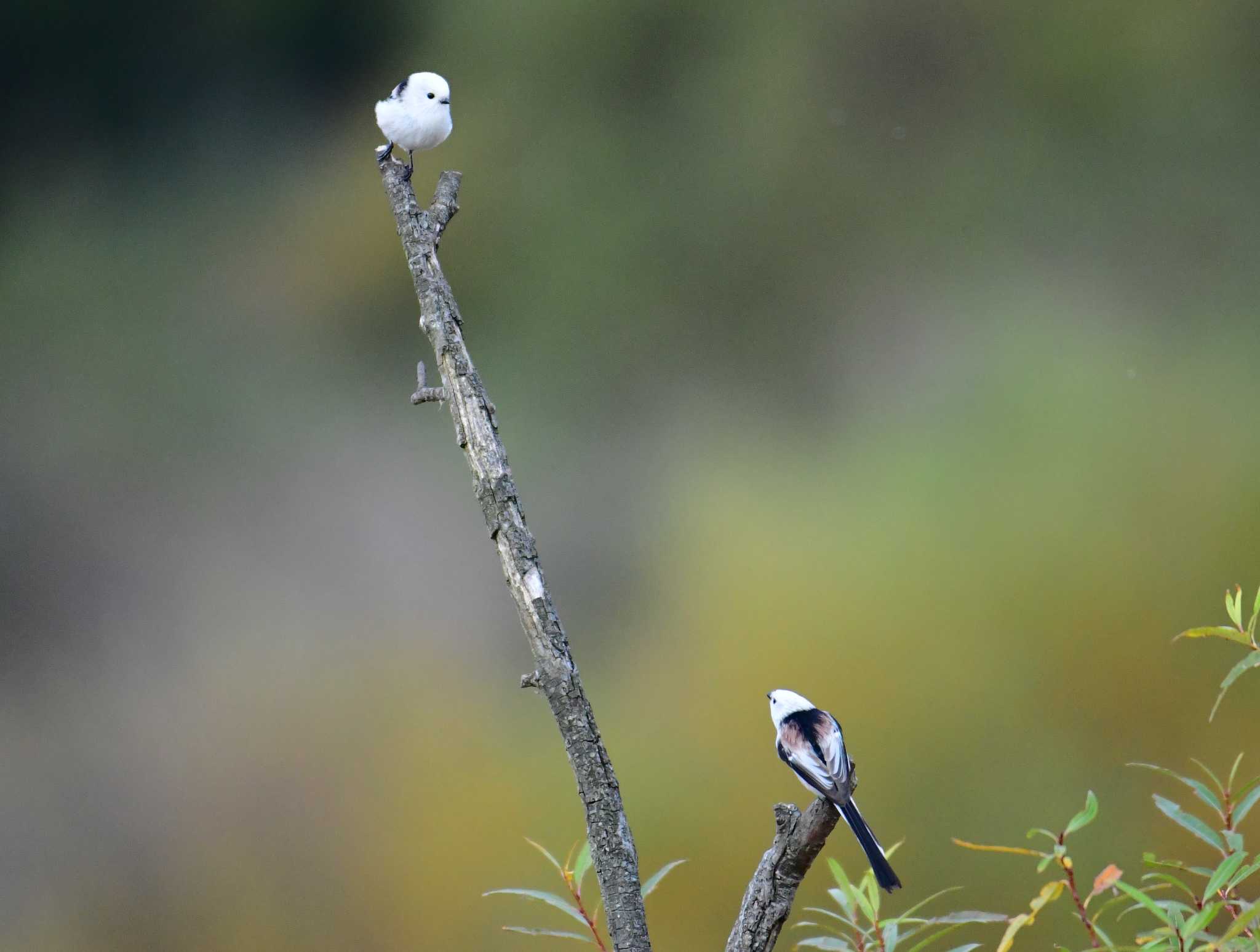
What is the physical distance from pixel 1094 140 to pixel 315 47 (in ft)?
6.29

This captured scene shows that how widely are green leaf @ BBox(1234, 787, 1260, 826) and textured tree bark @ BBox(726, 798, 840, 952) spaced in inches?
14.5

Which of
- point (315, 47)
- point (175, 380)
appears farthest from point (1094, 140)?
point (175, 380)

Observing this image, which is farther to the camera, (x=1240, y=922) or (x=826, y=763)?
(x=826, y=763)

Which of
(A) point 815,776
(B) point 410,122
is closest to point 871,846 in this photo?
(A) point 815,776

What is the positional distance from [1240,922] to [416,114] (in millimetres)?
1498

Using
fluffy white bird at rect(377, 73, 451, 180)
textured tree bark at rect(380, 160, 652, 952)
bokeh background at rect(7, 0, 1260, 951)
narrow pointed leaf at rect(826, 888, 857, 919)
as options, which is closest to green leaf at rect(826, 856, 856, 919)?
narrow pointed leaf at rect(826, 888, 857, 919)

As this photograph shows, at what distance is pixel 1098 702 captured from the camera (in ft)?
8.08

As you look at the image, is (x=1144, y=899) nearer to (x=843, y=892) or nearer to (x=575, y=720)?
(x=843, y=892)

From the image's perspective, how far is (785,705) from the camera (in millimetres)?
1558

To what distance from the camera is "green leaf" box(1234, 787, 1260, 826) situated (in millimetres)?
1017

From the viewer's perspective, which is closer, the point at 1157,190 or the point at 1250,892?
the point at 1250,892

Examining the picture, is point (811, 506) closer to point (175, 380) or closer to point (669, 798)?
point (669, 798)

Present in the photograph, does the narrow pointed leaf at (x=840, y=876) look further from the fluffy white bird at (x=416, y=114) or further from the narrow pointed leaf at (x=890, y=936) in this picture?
the fluffy white bird at (x=416, y=114)

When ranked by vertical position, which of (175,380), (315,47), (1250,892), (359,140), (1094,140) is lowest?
(1250,892)
